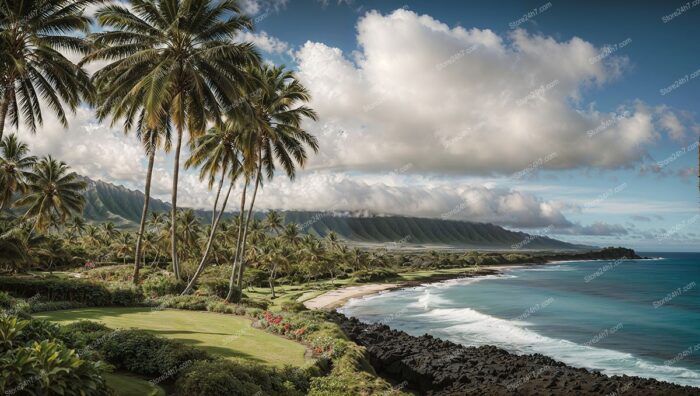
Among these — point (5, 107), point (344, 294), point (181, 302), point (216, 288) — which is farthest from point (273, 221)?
point (5, 107)

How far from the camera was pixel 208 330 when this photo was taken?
734 inches

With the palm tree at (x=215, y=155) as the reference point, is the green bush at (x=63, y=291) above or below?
below

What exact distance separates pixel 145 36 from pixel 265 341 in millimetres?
16414

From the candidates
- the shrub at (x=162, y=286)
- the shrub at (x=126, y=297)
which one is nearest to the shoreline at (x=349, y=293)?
the shrub at (x=162, y=286)

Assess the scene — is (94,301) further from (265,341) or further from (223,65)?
(223,65)

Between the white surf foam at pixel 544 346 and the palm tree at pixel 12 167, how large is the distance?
1476 inches

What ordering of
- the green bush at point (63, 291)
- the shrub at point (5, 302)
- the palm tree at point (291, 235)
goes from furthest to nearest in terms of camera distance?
the palm tree at point (291, 235)
the green bush at point (63, 291)
the shrub at point (5, 302)

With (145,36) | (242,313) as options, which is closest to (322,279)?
(242,313)

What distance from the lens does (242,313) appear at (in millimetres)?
25125

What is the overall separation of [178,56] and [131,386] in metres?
17.4

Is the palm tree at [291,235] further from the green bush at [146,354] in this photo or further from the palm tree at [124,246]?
the green bush at [146,354]

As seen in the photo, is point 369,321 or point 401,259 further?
point 401,259

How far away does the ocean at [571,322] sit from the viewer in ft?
103

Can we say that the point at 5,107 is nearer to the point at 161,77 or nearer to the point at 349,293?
the point at 161,77
